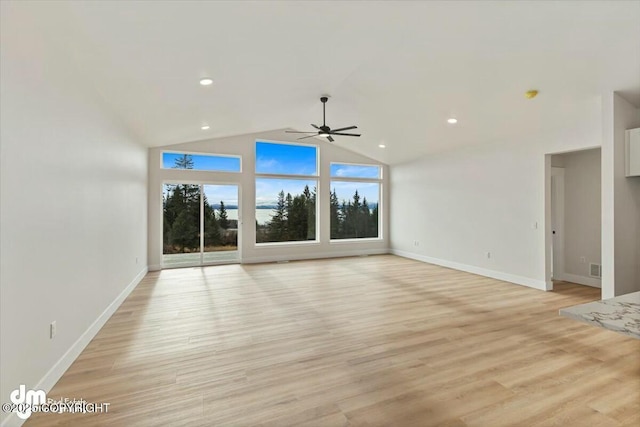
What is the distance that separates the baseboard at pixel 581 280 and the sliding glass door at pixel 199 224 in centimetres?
700

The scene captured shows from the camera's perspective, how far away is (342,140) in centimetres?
817

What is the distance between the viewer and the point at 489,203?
6207 mm

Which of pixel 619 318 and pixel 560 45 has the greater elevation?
pixel 560 45

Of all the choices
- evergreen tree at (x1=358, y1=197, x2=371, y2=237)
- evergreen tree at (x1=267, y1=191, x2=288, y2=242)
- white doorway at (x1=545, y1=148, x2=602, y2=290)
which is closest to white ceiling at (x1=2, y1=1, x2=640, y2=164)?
white doorway at (x1=545, y1=148, x2=602, y2=290)

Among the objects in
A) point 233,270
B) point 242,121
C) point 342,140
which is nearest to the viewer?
point 242,121

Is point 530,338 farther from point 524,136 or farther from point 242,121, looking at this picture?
point 242,121

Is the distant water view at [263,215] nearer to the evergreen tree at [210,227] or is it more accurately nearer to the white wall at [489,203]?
the evergreen tree at [210,227]

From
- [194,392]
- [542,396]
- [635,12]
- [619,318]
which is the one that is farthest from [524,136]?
[194,392]

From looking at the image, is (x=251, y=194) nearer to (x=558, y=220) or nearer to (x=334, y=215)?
(x=334, y=215)

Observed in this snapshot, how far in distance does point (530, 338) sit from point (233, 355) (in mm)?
3039

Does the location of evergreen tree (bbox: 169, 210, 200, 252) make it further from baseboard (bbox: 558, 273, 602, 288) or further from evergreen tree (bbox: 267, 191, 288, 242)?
baseboard (bbox: 558, 273, 602, 288)

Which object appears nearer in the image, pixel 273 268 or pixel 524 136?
pixel 524 136

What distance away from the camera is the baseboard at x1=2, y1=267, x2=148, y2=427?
1889 mm

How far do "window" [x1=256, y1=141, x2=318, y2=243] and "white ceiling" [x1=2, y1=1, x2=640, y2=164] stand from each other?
8.44ft
